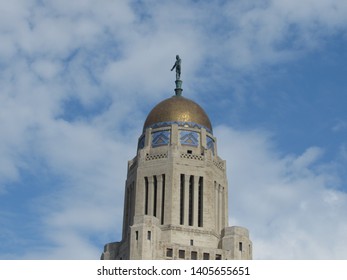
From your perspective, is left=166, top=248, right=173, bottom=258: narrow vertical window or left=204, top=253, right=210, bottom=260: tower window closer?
left=166, top=248, right=173, bottom=258: narrow vertical window

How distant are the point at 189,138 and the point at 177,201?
23.3 ft

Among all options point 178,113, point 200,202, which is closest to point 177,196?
point 200,202

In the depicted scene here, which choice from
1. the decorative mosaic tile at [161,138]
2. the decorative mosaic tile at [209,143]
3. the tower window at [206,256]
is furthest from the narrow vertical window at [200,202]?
the decorative mosaic tile at [161,138]

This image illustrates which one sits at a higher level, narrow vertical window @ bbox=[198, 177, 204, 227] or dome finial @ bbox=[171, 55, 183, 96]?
dome finial @ bbox=[171, 55, 183, 96]

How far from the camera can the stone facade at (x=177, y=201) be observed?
237 ft

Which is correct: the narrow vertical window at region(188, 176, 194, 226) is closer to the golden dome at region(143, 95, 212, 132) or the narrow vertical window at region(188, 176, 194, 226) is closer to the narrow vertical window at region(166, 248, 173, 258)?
the narrow vertical window at region(166, 248, 173, 258)

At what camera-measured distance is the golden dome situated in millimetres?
80250

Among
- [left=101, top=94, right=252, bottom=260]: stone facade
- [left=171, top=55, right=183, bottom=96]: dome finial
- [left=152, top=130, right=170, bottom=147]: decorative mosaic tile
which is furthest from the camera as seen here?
[left=171, top=55, right=183, bottom=96]: dome finial

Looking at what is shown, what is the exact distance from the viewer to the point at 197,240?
243 feet

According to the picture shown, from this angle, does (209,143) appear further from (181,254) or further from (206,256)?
(181,254)

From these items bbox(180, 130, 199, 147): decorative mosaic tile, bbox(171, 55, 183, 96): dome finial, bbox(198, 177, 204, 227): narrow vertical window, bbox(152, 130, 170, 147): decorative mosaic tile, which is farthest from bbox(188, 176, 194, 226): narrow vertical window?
bbox(171, 55, 183, 96): dome finial

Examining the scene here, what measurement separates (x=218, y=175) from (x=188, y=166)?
147 inches
